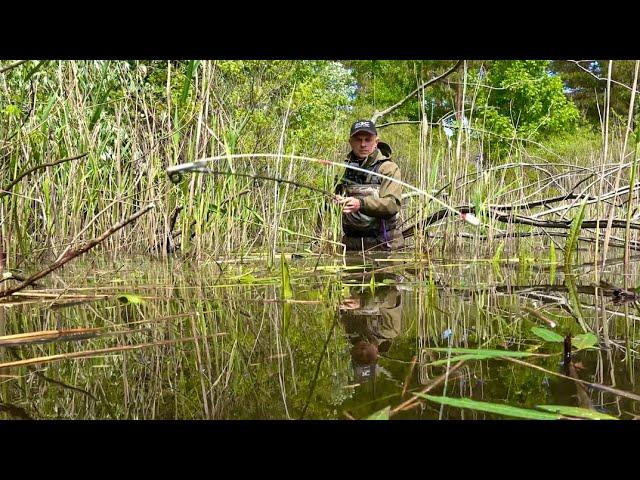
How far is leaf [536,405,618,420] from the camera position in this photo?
68 centimetres

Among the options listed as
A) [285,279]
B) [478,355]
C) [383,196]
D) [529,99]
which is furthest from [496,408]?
[529,99]

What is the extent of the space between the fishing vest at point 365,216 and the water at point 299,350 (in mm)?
2341

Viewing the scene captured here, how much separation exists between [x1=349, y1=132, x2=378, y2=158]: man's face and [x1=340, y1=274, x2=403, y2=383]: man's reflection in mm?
2436

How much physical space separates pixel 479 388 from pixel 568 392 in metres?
0.13

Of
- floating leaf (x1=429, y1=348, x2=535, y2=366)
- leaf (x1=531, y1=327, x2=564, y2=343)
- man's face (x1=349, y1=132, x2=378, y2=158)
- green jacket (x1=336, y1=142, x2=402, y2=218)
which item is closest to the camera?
floating leaf (x1=429, y1=348, x2=535, y2=366)

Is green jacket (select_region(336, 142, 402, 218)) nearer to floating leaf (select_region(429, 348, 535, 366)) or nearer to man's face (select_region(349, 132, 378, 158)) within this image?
man's face (select_region(349, 132, 378, 158))

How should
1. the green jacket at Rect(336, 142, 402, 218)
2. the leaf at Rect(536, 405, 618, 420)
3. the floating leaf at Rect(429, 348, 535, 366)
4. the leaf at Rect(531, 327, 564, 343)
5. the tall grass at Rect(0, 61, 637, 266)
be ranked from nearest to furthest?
1. the leaf at Rect(536, 405, 618, 420)
2. the floating leaf at Rect(429, 348, 535, 366)
3. the leaf at Rect(531, 327, 564, 343)
4. the tall grass at Rect(0, 61, 637, 266)
5. the green jacket at Rect(336, 142, 402, 218)

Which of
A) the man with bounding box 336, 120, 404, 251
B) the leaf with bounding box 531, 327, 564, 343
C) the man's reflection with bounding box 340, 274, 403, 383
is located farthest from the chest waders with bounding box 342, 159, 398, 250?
the leaf with bounding box 531, 327, 564, 343

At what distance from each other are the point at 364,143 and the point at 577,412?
3.86 meters

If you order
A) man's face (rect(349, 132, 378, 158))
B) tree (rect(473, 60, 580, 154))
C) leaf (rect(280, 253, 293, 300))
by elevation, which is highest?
tree (rect(473, 60, 580, 154))

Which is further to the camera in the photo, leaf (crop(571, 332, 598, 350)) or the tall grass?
the tall grass

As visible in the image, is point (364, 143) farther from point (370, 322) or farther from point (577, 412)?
point (577, 412)
